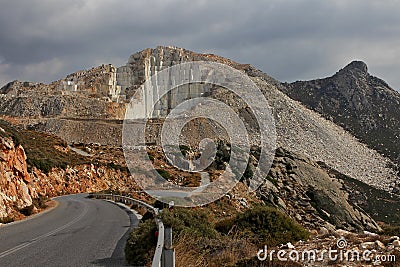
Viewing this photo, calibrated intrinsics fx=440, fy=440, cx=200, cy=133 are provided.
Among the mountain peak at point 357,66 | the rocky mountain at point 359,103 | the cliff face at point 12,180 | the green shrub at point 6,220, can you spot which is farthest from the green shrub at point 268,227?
the mountain peak at point 357,66

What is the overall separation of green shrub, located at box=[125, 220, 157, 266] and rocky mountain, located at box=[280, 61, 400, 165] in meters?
95.6

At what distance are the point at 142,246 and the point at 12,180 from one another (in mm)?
18258

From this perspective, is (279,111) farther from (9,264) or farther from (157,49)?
(9,264)

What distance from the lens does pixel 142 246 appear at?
897 centimetres

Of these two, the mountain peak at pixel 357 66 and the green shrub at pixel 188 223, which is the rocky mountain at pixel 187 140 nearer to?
the mountain peak at pixel 357 66

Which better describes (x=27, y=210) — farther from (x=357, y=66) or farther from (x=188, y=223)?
(x=357, y=66)

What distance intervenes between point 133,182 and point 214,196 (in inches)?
972

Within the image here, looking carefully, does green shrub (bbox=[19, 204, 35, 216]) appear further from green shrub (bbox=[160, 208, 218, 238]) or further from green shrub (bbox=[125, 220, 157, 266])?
green shrub (bbox=[125, 220, 157, 266])

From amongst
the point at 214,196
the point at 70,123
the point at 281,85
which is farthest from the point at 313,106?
the point at 214,196

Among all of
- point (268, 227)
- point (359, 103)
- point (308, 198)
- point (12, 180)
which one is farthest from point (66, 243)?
point (359, 103)

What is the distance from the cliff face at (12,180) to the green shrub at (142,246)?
13.1m

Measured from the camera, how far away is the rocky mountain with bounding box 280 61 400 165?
4392 inches

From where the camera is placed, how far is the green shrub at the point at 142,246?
28.0 feet

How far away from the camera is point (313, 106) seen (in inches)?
5251
